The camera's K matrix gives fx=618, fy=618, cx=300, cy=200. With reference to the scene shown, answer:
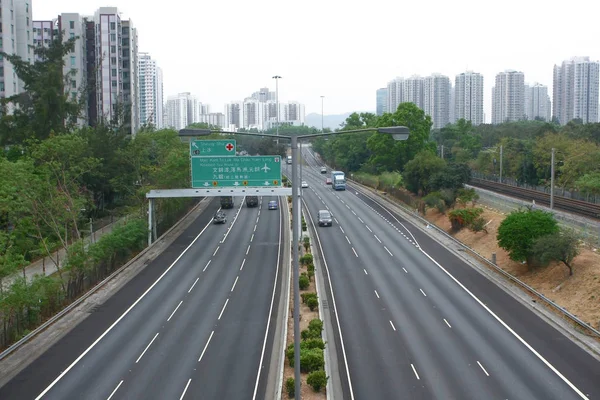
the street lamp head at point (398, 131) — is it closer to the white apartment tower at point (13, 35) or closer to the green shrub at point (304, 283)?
the green shrub at point (304, 283)

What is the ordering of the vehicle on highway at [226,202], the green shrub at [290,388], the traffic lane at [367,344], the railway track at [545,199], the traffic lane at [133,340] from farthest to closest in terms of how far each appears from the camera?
the vehicle on highway at [226,202]
the railway track at [545,199]
the traffic lane at [133,340]
the traffic lane at [367,344]
the green shrub at [290,388]

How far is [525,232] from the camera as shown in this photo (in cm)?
3678

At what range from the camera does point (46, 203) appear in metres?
38.4

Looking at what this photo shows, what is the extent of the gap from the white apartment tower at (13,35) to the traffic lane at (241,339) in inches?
2085

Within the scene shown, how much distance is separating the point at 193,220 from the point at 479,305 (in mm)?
36458

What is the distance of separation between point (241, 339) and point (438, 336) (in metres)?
8.64

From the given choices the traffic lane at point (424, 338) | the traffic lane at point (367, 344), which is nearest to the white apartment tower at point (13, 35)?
the traffic lane at point (367, 344)

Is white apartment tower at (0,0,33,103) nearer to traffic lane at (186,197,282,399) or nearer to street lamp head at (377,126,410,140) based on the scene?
traffic lane at (186,197,282,399)

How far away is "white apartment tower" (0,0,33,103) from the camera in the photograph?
77562mm

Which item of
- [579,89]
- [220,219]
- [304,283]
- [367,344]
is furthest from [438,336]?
[579,89]

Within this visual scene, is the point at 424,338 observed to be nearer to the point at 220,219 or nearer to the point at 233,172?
the point at 233,172

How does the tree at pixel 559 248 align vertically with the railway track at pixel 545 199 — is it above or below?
below

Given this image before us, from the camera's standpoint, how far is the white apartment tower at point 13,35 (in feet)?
254

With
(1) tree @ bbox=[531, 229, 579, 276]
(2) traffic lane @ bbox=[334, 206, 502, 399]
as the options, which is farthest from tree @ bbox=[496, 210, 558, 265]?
(2) traffic lane @ bbox=[334, 206, 502, 399]
